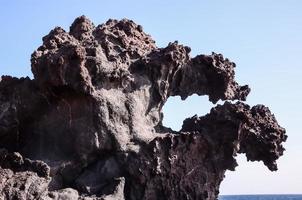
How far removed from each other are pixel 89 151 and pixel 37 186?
2.48 meters

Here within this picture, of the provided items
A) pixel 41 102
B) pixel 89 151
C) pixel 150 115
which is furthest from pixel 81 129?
pixel 150 115

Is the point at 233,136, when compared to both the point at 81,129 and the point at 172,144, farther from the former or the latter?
the point at 81,129

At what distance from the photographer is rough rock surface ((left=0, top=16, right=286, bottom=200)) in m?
10.5

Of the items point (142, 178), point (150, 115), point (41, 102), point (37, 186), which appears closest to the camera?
point (37, 186)

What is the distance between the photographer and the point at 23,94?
37.1 feet

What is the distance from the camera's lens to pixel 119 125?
36.2 ft

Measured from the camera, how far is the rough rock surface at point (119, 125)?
10.5 metres

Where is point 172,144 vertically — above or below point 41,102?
Answer: below

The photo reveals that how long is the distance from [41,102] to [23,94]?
446mm

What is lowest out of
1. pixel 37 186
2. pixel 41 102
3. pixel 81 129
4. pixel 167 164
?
pixel 37 186

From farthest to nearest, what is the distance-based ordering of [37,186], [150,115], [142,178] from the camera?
[150,115]
[142,178]
[37,186]

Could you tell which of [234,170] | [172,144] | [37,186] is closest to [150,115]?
[172,144]

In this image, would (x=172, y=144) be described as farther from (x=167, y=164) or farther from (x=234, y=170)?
(x=234, y=170)

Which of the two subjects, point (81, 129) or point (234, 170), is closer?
point (81, 129)
